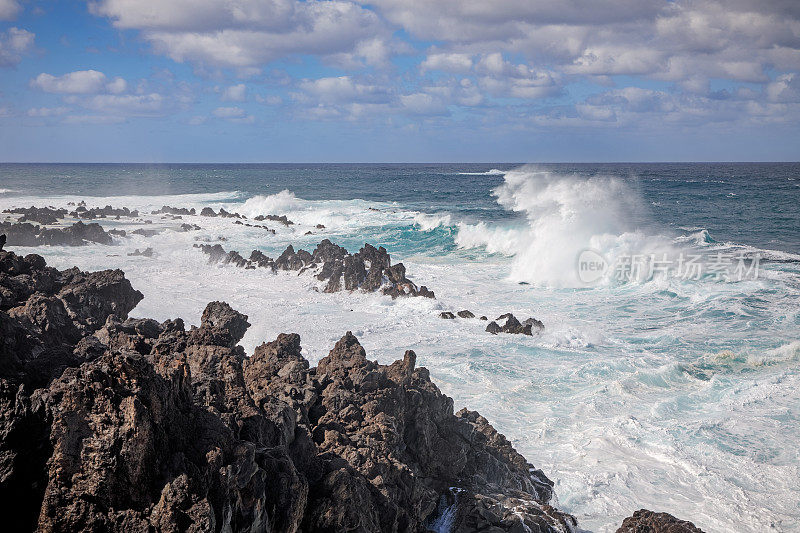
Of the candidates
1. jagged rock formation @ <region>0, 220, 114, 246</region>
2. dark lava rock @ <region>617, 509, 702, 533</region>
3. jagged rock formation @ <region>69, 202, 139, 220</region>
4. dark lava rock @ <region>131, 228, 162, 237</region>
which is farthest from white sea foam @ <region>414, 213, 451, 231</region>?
dark lava rock @ <region>617, 509, 702, 533</region>

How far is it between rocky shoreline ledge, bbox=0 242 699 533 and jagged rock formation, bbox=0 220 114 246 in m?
20.9

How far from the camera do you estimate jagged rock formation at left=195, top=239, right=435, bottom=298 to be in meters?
21.7

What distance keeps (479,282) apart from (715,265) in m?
10.7

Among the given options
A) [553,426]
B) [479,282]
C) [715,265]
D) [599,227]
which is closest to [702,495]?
[553,426]

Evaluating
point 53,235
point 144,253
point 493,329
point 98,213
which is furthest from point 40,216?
point 493,329

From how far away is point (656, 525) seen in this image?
671 cm

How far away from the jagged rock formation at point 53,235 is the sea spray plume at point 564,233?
737 inches

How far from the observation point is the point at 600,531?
7.97 m

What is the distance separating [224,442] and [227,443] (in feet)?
0.08

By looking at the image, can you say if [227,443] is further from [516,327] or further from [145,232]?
[145,232]

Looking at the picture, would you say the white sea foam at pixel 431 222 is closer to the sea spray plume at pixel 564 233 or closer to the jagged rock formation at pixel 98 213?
the sea spray plume at pixel 564 233

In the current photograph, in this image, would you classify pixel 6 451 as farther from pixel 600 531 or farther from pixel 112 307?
pixel 112 307

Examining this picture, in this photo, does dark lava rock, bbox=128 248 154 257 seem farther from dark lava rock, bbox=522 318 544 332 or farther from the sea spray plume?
dark lava rock, bbox=522 318 544 332

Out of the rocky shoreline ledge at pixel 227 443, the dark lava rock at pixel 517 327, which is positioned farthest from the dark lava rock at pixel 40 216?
the rocky shoreline ledge at pixel 227 443
